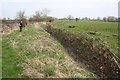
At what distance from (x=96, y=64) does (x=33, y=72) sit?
7.01 m

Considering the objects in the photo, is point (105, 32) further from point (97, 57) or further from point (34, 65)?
point (34, 65)

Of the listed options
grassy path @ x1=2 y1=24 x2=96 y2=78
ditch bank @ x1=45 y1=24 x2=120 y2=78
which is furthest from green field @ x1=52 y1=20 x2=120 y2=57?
grassy path @ x1=2 y1=24 x2=96 y2=78

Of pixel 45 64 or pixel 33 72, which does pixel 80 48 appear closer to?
pixel 45 64

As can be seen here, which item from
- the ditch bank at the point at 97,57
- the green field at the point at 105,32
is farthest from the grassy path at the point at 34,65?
the green field at the point at 105,32

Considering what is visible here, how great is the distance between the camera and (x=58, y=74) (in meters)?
16.9

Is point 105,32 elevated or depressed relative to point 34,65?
elevated

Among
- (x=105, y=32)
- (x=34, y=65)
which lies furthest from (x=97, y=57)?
(x=105, y=32)

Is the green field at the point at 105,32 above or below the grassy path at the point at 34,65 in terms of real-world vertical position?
above

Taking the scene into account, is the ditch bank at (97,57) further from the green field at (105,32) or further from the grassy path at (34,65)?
the green field at (105,32)

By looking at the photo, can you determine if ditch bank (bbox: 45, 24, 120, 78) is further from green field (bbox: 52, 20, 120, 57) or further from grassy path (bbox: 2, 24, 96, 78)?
green field (bbox: 52, 20, 120, 57)

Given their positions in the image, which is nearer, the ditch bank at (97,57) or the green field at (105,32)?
the ditch bank at (97,57)

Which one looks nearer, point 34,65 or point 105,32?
point 34,65

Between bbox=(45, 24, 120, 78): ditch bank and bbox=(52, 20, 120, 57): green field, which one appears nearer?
bbox=(45, 24, 120, 78): ditch bank

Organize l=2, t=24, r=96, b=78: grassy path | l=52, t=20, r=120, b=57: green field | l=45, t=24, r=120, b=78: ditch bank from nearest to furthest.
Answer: l=2, t=24, r=96, b=78: grassy path
l=45, t=24, r=120, b=78: ditch bank
l=52, t=20, r=120, b=57: green field
